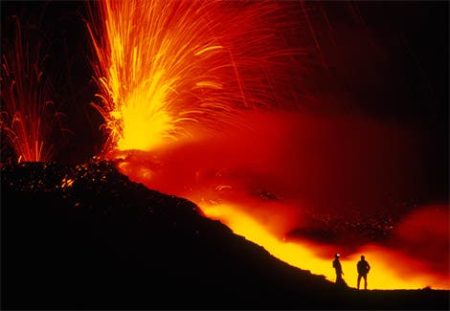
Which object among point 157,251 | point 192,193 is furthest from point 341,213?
point 157,251

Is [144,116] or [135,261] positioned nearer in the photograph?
[135,261]

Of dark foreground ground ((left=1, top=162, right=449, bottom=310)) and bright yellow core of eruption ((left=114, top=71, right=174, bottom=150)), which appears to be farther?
bright yellow core of eruption ((left=114, top=71, right=174, bottom=150))

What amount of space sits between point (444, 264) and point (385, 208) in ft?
29.1

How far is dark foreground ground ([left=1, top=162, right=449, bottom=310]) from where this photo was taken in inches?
570

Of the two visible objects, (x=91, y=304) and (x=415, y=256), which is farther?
(x=415, y=256)

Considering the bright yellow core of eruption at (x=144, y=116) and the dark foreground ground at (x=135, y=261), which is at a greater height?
the bright yellow core of eruption at (x=144, y=116)

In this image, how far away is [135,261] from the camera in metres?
15.5

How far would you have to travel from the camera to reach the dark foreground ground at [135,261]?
1448 centimetres

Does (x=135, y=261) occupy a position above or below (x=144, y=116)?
below

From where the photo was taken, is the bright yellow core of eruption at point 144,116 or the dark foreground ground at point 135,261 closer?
the dark foreground ground at point 135,261

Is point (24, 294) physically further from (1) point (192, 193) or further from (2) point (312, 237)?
(2) point (312, 237)

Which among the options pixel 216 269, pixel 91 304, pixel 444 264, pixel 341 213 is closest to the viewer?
pixel 91 304

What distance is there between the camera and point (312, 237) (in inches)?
902

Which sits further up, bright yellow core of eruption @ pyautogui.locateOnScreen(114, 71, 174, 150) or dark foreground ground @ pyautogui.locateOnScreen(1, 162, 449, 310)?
bright yellow core of eruption @ pyautogui.locateOnScreen(114, 71, 174, 150)
